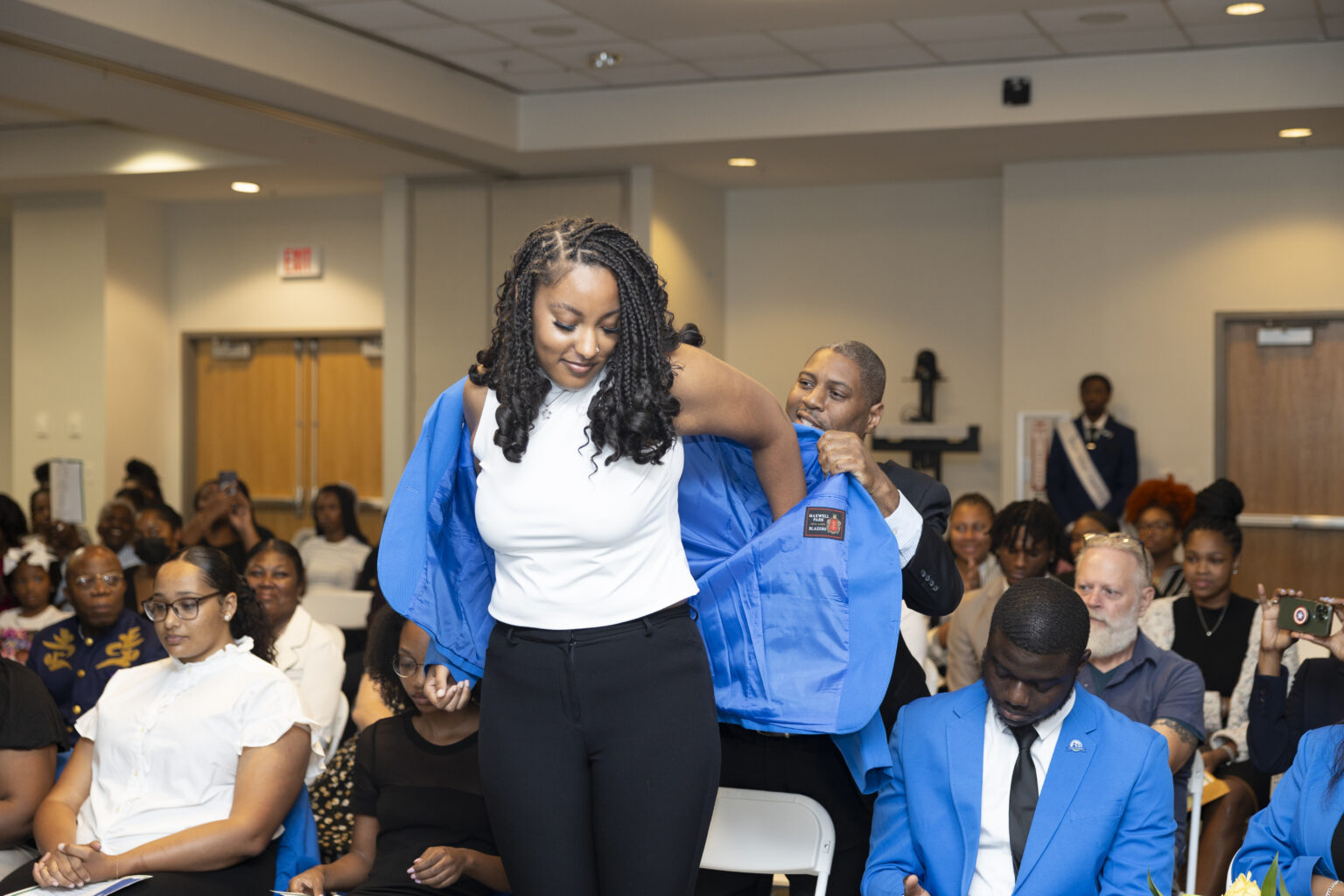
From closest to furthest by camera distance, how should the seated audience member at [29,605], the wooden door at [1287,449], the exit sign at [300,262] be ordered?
the seated audience member at [29,605] → the wooden door at [1287,449] → the exit sign at [300,262]

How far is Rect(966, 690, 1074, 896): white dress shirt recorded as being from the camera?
8.22ft

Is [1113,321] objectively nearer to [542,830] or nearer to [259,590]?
[259,590]

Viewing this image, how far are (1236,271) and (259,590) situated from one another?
20.5ft

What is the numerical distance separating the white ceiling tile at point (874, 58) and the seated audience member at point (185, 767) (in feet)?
16.6

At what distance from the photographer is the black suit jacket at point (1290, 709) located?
306cm

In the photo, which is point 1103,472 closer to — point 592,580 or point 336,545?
point 336,545

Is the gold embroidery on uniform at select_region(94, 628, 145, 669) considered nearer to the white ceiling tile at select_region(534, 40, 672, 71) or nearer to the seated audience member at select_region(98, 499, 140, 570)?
the seated audience member at select_region(98, 499, 140, 570)

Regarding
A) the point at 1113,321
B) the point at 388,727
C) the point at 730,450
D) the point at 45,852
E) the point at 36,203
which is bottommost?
the point at 45,852

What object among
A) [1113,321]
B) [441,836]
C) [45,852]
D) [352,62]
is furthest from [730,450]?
[1113,321]

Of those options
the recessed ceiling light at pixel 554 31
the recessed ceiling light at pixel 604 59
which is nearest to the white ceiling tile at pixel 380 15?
the recessed ceiling light at pixel 554 31

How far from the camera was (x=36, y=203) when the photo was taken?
9.92m

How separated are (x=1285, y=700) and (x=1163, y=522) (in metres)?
2.77

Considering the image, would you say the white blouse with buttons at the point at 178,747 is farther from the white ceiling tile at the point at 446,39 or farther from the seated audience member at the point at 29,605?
the white ceiling tile at the point at 446,39

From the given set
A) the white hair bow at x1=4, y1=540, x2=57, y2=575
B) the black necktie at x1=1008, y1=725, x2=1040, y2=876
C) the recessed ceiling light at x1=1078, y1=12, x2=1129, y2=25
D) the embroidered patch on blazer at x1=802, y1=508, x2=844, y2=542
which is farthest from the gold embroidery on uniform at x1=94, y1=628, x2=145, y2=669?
the recessed ceiling light at x1=1078, y1=12, x2=1129, y2=25
